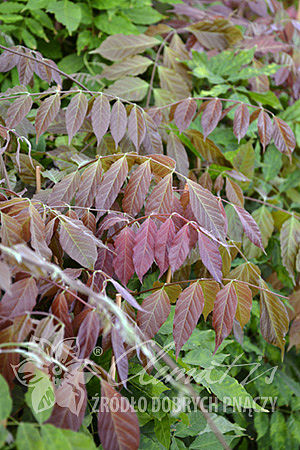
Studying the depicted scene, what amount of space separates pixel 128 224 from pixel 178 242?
0.41ft

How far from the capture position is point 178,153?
4.05 feet

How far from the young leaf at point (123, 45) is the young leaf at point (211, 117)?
0.47 m

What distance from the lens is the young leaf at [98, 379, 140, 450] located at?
591 millimetres

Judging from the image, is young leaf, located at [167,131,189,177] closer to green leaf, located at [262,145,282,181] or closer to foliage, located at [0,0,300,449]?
foliage, located at [0,0,300,449]

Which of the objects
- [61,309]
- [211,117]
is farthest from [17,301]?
[211,117]

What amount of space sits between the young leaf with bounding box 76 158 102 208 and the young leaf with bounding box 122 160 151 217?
0.23 feet

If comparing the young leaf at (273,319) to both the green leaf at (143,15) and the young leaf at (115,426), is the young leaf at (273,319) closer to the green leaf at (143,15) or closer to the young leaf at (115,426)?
the young leaf at (115,426)

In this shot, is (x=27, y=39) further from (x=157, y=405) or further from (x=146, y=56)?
(x=157, y=405)

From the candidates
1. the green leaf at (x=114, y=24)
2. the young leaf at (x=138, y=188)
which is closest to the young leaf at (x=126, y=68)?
the green leaf at (x=114, y=24)

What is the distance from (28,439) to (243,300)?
0.47 metres

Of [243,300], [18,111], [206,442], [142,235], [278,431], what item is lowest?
[278,431]

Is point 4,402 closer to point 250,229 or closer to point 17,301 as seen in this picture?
point 17,301

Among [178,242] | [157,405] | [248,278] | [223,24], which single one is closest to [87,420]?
[157,405]

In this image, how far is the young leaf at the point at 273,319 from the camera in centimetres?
86
